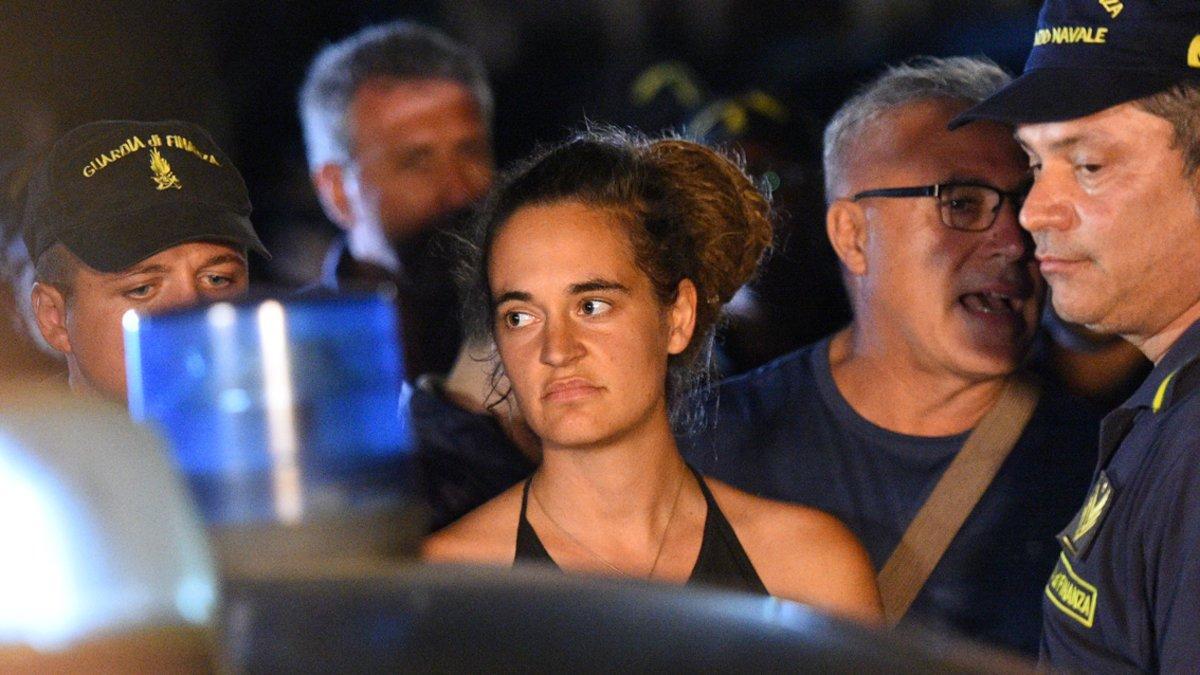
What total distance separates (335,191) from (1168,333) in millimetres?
2017

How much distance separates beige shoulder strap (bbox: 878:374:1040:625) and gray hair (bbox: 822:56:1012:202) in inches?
21.6

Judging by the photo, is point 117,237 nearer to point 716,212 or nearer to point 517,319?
point 517,319

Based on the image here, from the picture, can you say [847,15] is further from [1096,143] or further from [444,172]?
[1096,143]

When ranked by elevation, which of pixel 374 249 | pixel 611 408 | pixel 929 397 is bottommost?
pixel 929 397

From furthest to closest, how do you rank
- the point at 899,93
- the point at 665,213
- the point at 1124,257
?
the point at 899,93 < the point at 665,213 < the point at 1124,257

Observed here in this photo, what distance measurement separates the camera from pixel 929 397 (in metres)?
2.65

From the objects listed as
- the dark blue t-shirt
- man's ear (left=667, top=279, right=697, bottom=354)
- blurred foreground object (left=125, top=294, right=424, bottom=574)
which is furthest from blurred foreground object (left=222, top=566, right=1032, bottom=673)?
the dark blue t-shirt

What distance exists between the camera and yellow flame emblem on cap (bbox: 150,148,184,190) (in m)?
2.10

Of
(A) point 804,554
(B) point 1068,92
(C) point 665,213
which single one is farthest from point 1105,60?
(A) point 804,554

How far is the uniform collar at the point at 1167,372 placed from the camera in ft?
5.66

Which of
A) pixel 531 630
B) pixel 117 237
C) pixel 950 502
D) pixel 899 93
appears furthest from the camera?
pixel 899 93

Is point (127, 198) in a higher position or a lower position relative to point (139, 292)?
higher

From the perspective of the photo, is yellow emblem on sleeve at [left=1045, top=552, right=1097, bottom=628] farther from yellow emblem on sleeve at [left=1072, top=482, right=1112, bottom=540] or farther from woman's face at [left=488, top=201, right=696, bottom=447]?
woman's face at [left=488, top=201, right=696, bottom=447]

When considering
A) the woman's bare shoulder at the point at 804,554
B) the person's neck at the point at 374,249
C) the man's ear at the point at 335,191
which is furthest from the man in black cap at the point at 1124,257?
the man's ear at the point at 335,191
